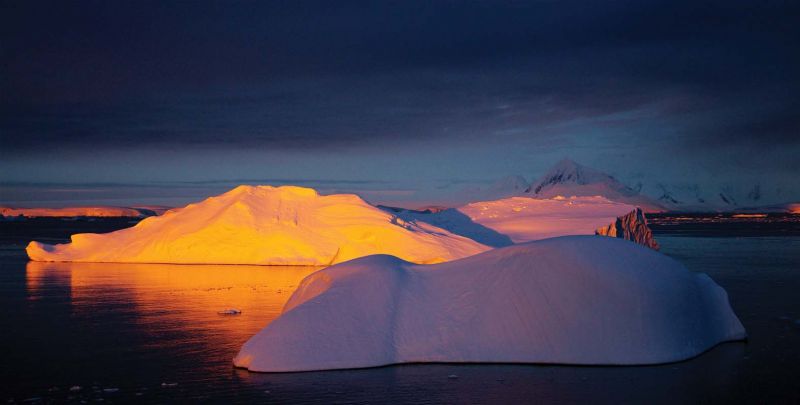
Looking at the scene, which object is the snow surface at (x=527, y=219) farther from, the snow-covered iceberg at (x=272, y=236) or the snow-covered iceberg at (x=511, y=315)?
the snow-covered iceberg at (x=511, y=315)

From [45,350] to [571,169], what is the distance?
163 m

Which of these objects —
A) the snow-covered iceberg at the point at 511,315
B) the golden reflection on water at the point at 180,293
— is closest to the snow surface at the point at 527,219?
the golden reflection on water at the point at 180,293

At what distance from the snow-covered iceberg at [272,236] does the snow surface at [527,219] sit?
6.65ft

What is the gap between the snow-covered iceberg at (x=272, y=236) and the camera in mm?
21547

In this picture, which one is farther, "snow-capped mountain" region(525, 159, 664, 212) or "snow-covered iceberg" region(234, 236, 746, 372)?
"snow-capped mountain" region(525, 159, 664, 212)

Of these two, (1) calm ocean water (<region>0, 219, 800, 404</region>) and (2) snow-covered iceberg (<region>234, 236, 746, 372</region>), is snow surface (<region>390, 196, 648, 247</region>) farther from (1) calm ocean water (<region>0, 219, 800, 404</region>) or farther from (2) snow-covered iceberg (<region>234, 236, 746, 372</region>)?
(2) snow-covered iceberg (<region>234, 236, 746, 372</region>)

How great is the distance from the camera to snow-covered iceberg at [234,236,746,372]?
8.76m

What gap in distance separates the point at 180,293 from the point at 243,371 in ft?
25.0

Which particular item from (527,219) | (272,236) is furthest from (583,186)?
(272,236)

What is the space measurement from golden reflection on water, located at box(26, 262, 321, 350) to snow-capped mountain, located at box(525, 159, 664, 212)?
287 ft

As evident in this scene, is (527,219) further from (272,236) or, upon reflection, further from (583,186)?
(583,186)

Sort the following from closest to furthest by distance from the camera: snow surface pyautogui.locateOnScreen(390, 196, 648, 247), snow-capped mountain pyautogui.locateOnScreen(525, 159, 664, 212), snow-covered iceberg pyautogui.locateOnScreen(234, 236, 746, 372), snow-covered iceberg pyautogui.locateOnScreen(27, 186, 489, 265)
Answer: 1. snow-covered iceberg pyautogui.locateOnScreen(234, 236, 746, 372)
2. snow-covered iceberg pyautogui.locateOnScreen(27, 186, 489, 265)
3. snow surface pyautogui.locateOnScreen(390, 196, 648, 247)
4. snow-capped mountain pyautogui.locateOnScreen(525, 159, 664, 212)

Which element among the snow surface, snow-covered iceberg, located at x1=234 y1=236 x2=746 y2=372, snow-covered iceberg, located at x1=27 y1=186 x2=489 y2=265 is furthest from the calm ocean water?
the snow surface

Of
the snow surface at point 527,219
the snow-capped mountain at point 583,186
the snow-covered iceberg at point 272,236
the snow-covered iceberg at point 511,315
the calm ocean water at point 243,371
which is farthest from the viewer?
the snow-capped mountain at point 583,186
